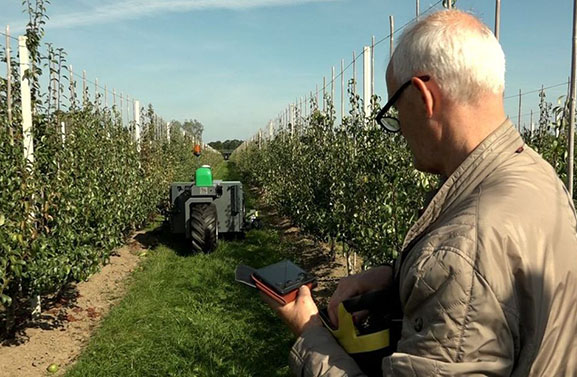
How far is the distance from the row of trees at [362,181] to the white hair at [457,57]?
5.16 feet

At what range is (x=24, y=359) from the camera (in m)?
4.72

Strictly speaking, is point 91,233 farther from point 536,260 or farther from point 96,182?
point 536,260

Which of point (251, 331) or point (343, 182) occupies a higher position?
point (343, 182)

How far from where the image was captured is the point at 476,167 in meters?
1.12

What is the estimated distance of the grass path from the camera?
4582 mm

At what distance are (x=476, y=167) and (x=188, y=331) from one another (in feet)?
15.8

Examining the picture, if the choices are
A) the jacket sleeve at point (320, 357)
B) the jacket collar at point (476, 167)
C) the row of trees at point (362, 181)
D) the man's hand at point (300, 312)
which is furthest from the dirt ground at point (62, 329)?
the jacket collar at point (476, 167)

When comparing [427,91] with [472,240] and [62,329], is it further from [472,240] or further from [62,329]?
[62,329]

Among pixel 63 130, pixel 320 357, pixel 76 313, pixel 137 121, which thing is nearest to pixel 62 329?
pixel 76 313

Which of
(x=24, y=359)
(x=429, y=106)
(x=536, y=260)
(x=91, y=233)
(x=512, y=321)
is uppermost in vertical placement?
(x=429, y=106)

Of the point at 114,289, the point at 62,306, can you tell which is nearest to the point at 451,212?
the point at 62,306

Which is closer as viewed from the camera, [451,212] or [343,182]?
[451,212]

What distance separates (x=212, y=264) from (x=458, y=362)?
7.25 meters

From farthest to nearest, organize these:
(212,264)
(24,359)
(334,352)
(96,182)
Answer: (212,264) < (96,182) < (24,359) < (334,352)
